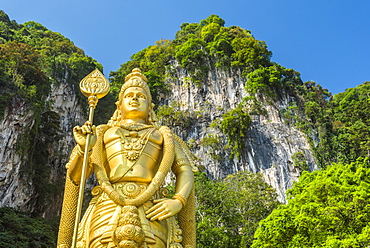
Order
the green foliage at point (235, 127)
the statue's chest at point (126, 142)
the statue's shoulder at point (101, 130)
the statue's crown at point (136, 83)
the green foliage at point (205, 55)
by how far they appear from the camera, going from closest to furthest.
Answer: the statue's chest at point (126, 142)
the statue's shoulder at point (101, 130)
the statue's crown at point (136, 83)
the green foliage at point (235, 127)
the green foliage at point (205, 55)

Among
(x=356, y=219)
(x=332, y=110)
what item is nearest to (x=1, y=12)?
(x=332, y=110)

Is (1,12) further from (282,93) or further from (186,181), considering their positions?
(186,181)

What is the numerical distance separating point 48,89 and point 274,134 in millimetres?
11415

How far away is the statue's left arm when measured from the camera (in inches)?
147

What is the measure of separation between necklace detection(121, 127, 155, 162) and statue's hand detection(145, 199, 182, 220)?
0.56 meters

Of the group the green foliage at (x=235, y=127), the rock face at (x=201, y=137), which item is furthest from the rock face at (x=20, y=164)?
the green foliage at (x=235, y=127)

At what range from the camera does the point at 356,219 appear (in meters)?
8.69

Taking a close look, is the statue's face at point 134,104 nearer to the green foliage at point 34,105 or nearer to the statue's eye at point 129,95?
the statue's eye at point 129,95

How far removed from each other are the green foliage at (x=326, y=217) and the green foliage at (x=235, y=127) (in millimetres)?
11288

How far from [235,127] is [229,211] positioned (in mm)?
8649

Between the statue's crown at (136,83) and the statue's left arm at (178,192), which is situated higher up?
the statue's crown at (136,83)

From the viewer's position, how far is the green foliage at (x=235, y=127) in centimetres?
2157

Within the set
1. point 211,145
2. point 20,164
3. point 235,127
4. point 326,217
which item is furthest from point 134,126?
point 235,127

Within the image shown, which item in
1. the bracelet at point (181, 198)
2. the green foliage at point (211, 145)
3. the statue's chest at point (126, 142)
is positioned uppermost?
the green foliage at point (211, 145)
